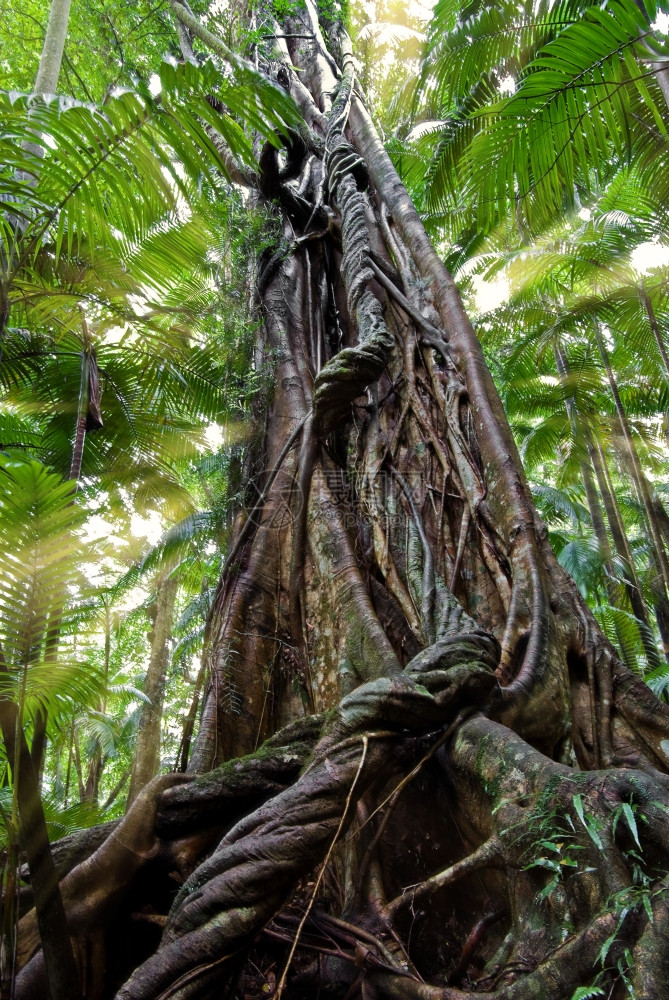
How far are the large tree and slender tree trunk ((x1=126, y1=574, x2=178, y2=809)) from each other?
12.3 feet

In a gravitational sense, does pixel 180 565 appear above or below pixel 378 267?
below

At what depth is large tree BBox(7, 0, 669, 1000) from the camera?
1495mm

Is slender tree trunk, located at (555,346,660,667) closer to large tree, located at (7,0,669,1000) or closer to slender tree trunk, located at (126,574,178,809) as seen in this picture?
large tree, located at (7,0,669,1000)

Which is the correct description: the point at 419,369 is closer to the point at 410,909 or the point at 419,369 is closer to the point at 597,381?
the point at 410,909

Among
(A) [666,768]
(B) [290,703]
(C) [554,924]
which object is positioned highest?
(B) [290,703]

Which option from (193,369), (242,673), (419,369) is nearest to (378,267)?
(419,369)

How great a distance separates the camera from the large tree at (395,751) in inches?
58.9

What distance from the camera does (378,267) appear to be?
446cm

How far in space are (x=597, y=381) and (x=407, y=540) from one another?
6.43 metres

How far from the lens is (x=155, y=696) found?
23.4 ft

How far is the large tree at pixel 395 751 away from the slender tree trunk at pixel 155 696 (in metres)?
3.74

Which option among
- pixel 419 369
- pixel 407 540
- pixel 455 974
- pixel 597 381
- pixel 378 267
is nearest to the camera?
pixel 455 974

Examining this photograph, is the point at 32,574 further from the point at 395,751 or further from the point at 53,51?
the point at 53,51

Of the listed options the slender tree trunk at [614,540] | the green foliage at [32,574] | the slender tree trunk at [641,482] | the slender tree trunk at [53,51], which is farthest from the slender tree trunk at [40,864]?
the slender tree trunk at [614,540]
